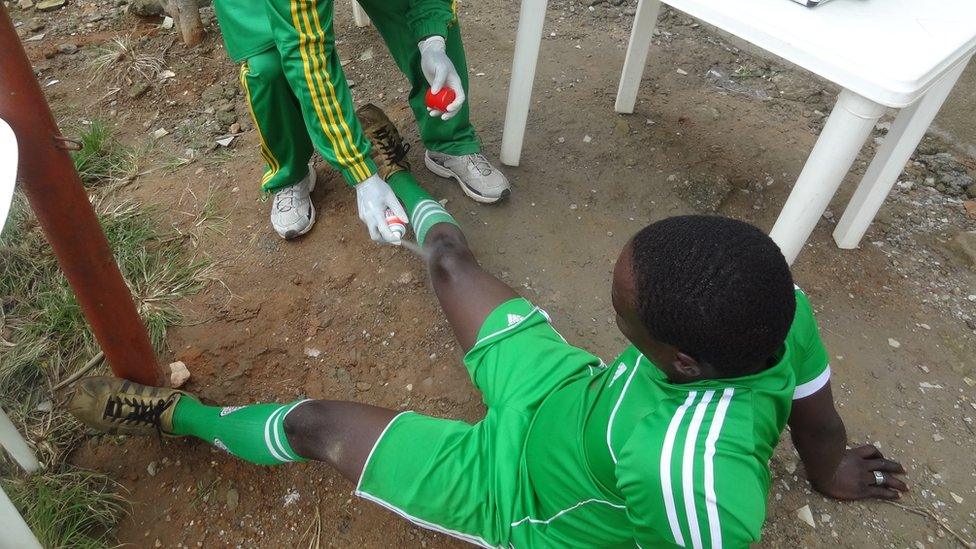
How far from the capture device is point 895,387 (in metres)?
1.77

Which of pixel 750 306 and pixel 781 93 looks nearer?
pixel 750 306

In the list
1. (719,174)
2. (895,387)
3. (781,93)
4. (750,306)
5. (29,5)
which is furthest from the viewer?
(29,5)

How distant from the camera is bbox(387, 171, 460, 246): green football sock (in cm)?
188

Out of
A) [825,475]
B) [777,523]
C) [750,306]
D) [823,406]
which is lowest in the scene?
[777,523]

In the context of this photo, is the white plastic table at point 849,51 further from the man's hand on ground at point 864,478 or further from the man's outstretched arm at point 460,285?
the man's outstretched arm at point 460,285

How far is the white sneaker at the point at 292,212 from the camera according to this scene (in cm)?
212

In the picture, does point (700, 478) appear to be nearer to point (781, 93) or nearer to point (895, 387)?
point (895, 387)

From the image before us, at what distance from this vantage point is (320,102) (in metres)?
1.65

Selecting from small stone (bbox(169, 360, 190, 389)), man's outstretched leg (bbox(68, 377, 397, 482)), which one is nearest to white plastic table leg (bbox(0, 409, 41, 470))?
man's outstretched leg (bbox(68, 377, 397, 482))

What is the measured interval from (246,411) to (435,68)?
3.62 feet

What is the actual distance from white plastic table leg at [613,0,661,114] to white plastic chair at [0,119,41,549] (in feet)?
6.38

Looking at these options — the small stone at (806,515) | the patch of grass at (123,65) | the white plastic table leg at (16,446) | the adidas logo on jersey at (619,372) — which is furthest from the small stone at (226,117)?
the small stone at (806,515)

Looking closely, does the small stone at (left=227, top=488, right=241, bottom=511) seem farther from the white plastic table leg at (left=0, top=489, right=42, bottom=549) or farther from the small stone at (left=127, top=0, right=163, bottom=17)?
the small stone at (left=127, top=0, right=163, bottom=17)

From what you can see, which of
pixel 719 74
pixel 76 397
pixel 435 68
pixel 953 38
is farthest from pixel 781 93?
pixel 76 397
